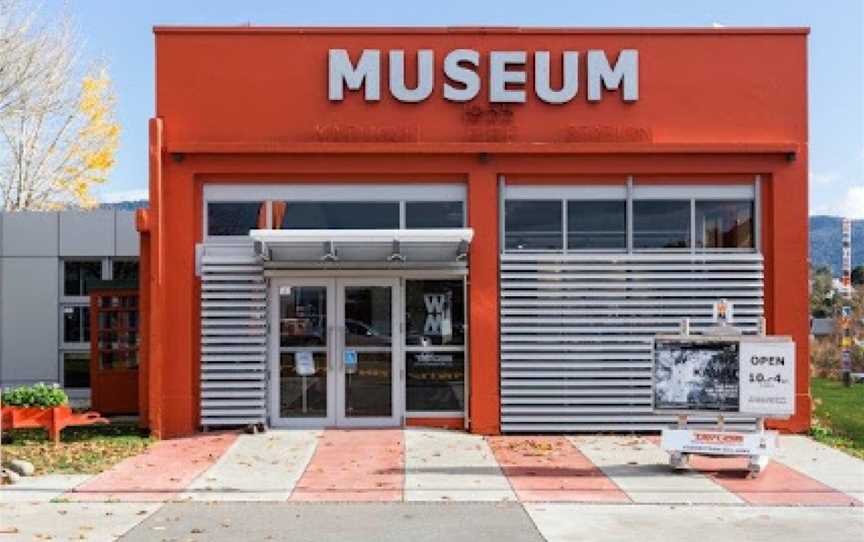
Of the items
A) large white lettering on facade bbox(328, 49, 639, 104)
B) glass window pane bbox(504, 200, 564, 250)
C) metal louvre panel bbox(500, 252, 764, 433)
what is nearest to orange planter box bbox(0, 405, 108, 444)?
large white lettering on facade bbox(328, 49, 639, 104)

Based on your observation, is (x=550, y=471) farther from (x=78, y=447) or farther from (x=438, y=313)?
(x=78, y=447)

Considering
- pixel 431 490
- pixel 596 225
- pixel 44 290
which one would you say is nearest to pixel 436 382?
pixel 596 225

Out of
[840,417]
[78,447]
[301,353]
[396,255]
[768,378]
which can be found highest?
[396,255]

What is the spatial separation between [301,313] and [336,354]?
78 cm

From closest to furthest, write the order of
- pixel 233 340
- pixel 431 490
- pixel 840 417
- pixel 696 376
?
pixel 431 490, pixel 696 376, pixel 233 340, pixel 840 417

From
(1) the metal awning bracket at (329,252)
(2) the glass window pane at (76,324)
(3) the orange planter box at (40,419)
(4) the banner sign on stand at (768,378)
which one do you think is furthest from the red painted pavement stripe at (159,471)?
(4) the banner sign on stand at (768,378)

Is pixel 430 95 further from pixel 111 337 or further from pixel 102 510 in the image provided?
pixel 102 510

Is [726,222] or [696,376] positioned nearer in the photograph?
[696,376]

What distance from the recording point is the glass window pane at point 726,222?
1446 cm

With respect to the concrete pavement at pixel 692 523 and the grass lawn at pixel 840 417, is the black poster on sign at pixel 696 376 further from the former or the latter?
the grass lawn at pixel 840 417

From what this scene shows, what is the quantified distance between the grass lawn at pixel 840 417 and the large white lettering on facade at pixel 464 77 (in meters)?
5.51

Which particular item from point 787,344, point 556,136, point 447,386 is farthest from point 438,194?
point 787,344

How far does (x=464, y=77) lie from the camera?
14344 millimetres

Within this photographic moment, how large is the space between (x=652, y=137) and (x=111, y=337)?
8974mm
